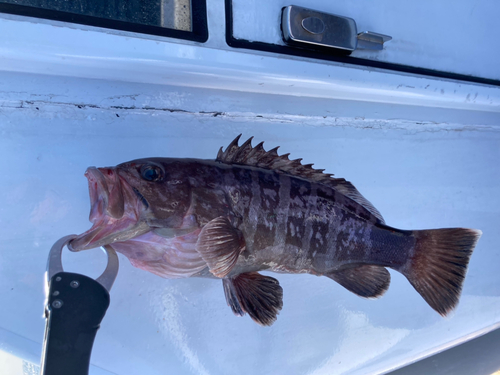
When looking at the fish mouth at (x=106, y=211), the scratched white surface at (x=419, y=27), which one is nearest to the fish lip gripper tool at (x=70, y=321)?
the fish mouth at (x=106, y=211)

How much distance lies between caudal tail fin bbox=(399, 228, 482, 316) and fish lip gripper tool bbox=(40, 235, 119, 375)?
1.12 metres

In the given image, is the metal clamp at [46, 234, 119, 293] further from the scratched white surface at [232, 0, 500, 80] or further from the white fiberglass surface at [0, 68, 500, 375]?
the scratched white surface at [232, 0, 500, 80]

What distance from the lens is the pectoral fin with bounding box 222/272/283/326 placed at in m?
1.23

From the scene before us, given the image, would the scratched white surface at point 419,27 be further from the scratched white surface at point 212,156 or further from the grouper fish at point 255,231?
the grouper fish at point 255,231

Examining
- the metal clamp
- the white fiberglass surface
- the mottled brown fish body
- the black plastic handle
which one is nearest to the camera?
the black plastic handle

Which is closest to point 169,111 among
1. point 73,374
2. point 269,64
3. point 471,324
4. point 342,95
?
point 269,64

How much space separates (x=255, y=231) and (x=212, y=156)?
521 millimetres

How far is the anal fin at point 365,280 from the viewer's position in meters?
1.35

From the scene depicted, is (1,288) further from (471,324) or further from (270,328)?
(471,324)

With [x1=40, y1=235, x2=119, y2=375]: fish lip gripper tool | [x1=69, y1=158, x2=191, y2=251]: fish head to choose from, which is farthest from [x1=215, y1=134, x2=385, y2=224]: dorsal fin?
[x1=40, y1=235, x2=119, y2=375]: fish lip gripper tool

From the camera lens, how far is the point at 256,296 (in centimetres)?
125

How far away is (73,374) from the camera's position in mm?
926

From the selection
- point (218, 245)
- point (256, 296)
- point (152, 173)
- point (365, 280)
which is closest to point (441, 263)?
point (365, 280)

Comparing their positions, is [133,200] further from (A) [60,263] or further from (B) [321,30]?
(B) [321,30]
